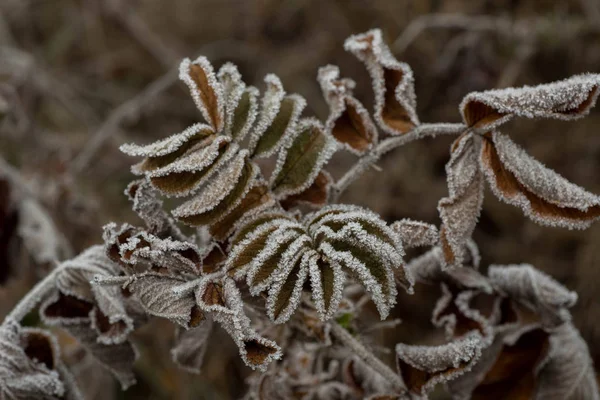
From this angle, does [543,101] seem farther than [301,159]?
No

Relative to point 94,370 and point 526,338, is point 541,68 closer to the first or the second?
point 526,338

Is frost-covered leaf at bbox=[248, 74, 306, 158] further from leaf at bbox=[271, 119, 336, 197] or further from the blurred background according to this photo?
the blurred background

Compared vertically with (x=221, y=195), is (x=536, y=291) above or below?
below

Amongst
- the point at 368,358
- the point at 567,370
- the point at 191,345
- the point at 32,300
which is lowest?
the point at 567,370

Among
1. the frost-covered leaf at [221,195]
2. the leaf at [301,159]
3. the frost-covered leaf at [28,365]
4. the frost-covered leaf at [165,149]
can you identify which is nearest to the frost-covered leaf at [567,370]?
the leaf at [301,159]

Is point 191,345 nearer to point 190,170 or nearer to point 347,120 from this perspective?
point 190,170

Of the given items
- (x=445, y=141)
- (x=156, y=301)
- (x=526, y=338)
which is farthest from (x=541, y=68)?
(x=156, y=301)

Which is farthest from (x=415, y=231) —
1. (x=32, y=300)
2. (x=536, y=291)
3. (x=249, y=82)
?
(x=249, y=82)

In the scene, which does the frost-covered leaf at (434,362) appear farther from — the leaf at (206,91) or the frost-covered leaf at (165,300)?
the leaf at (206,91)
